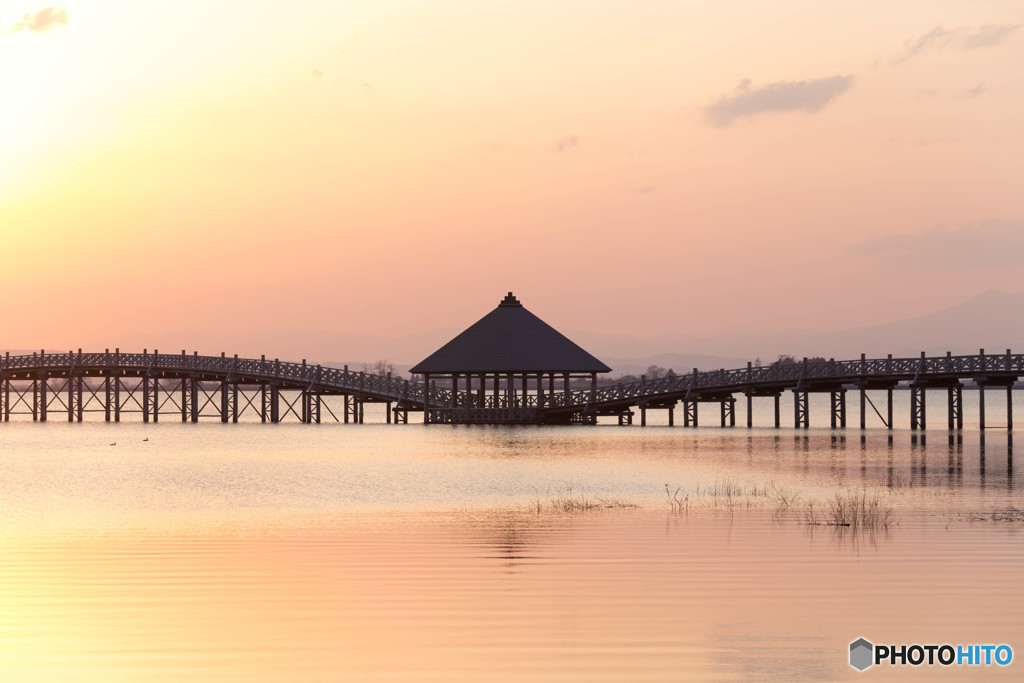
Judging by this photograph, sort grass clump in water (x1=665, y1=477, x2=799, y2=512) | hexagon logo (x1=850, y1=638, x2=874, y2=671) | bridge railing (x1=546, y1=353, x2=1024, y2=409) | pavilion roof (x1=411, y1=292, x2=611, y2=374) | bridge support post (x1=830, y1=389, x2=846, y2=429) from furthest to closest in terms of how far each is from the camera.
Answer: pavilion roof (x1=411, y1=292, x2=611, y2=374)
bridge support post (x1=830, y1=389, x2=846, y2=429)
bridge railing (x1=546, y1=353, x2=1024, y2=409)
grass clump in water (x1=665, y1=477, x2=799, y2=512)
hexagon logo (x1=850, y1=638, x2=874, y2=671)

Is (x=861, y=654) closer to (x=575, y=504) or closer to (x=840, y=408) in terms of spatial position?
(x=575, y=504)

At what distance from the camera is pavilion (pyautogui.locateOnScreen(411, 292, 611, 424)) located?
7194cm

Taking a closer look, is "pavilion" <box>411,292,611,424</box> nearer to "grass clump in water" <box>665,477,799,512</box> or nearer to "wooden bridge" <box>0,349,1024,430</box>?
"wooden bridge" <box>0,349,1024,430</box>

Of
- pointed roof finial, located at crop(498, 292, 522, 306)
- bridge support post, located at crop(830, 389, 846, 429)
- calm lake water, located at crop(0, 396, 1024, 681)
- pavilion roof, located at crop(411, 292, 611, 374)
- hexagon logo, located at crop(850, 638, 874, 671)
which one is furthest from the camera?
pointed roof finial, located at crop(498, 292, 522, 306)

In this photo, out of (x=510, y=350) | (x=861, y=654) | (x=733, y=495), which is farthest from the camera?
(x=510, y=350)

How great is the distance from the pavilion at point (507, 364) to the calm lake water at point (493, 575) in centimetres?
3152

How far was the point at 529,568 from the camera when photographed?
18984 mm

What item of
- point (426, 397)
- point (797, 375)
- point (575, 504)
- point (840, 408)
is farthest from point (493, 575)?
point (426, 397)

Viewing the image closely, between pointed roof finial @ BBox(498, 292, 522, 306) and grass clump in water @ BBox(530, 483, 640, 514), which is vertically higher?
pointed roof finial @ BBox(498, 292, 522, 306)

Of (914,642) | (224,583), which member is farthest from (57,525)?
(914,642)

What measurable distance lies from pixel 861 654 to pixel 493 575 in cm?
679

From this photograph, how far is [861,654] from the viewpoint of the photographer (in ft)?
41.2

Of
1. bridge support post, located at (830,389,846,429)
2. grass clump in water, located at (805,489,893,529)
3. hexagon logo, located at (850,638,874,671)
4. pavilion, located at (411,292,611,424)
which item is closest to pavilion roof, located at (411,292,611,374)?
pavilion, located at (411,292,611,424)

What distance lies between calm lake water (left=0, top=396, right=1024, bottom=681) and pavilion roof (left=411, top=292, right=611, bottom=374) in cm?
3115
